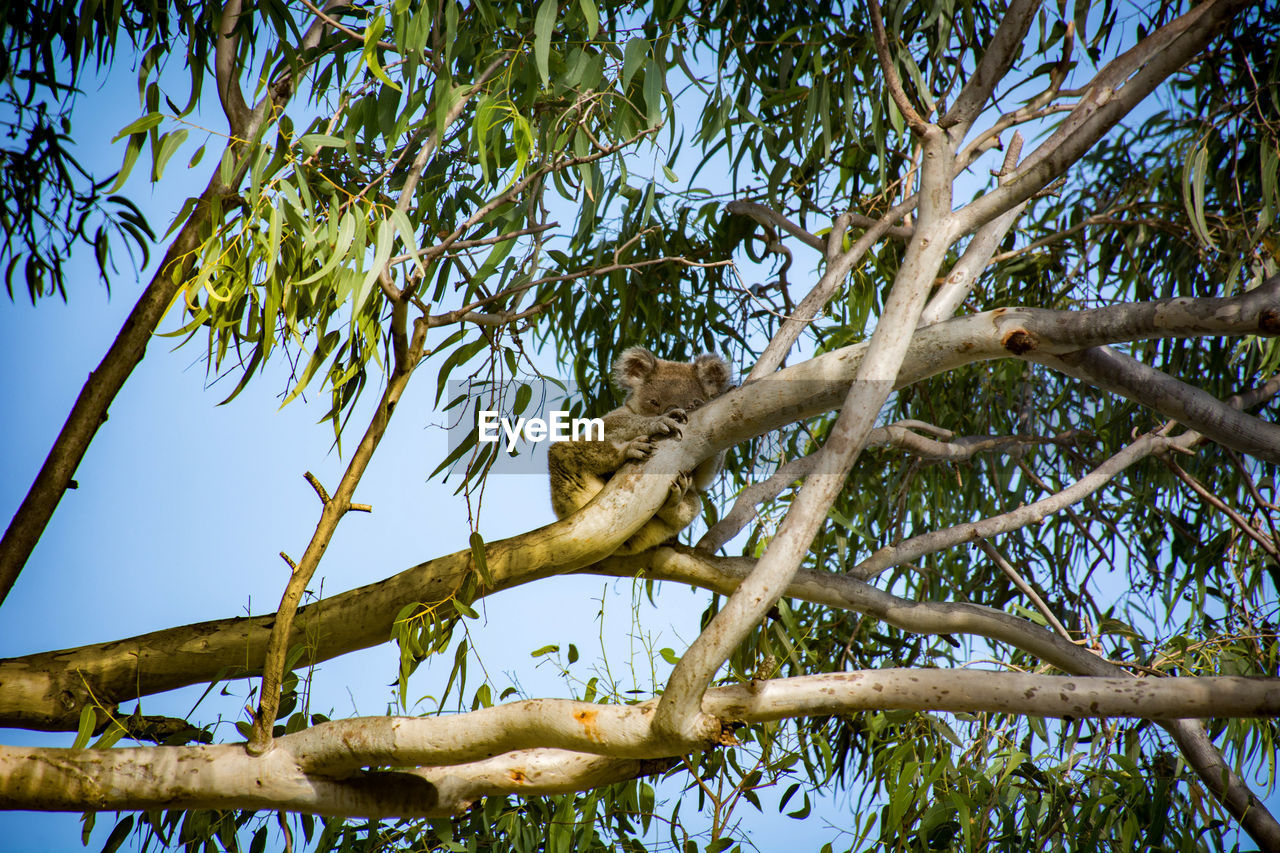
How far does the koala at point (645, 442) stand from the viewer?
2279 mm

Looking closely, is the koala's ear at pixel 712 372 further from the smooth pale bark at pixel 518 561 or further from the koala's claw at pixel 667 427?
the smooth pale bark at pixel 518 561

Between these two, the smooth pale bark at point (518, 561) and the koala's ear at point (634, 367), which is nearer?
the smooth pale bark at point (518, 561)

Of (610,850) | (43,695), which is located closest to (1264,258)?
(610,850)

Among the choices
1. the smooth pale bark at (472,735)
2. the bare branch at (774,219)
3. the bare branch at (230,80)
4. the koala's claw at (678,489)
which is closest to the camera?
the smooth pale bark at (472,735)

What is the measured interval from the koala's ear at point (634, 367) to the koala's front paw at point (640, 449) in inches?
26.6

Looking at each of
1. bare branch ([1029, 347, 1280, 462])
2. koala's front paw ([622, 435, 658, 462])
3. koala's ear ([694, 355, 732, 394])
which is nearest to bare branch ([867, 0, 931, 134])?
bare branch ([1029, 347, 1280, 462])

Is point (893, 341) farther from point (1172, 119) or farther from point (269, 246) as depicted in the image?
point (1172, 119)

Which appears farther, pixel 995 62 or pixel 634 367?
pixel 634 367

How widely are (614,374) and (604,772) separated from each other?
4.26 feet

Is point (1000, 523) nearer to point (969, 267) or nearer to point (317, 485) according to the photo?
point (969, 267)

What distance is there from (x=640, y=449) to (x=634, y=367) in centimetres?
75

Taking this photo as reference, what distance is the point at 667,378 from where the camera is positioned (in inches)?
116

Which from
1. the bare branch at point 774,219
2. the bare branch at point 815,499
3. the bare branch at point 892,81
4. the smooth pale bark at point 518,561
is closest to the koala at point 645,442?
the smooth pale bark at point 518,561

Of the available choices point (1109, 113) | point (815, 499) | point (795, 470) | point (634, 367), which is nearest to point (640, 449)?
point (795, 470)
